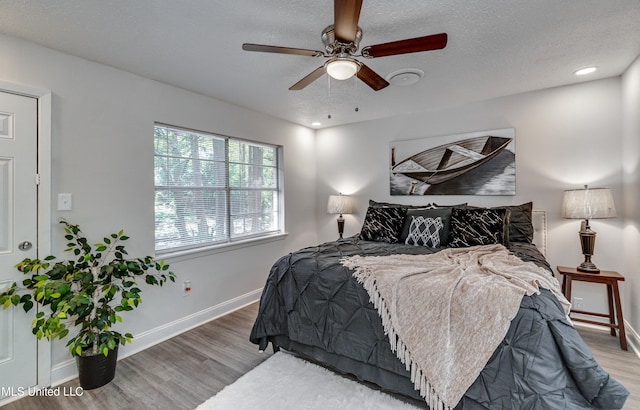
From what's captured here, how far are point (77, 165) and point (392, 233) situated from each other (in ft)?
9.60

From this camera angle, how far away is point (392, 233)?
316cm

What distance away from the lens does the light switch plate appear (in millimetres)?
2143

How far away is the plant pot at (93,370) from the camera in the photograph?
1987 mm

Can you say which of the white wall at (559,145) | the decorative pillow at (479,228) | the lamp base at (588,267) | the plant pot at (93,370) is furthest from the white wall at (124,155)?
the lamp base at (588,267)

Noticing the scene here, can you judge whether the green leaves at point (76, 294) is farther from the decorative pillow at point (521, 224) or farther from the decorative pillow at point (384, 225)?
the decorative pillow at point (521, 224)

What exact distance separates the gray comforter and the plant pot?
3.39 ft

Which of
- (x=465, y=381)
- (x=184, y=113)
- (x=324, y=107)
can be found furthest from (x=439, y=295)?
(x=184, y=113)

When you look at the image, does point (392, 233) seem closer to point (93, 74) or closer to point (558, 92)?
point (558, 92)

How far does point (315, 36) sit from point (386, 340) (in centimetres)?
208

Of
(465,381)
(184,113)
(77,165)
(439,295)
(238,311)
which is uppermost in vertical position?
(184,113)

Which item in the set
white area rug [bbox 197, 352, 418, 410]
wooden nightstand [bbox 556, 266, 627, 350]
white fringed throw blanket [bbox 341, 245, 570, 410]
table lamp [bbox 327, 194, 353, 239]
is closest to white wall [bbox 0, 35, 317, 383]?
white area rug [bbox 197, 352, 418, 410]

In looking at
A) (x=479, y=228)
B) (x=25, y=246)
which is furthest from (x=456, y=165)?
(x=25, y=246)

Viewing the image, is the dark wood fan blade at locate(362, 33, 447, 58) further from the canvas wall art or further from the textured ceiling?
the canvas wall art

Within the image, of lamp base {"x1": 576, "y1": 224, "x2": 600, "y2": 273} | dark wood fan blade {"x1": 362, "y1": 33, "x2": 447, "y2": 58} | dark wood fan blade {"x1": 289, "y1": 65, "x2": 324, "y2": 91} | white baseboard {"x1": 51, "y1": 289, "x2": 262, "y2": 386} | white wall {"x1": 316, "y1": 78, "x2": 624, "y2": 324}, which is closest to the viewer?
Result: dark wood fan blade {"x1": 362, "y1": 33, "x2": 447, "y2": 58}
